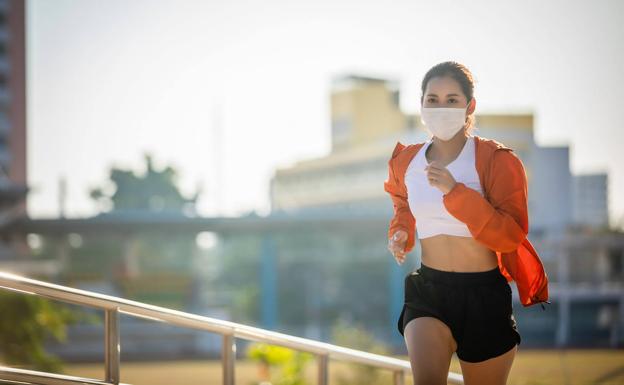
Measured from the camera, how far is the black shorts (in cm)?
343

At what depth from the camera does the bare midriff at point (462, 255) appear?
3.45 metres

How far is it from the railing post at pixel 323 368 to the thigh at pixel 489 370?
106 cm

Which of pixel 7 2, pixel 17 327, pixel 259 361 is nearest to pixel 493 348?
pixel 17 327

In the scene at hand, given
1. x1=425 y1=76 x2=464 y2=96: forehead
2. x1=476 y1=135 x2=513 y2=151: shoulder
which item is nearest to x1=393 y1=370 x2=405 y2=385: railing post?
x1=476 y1=135 x2=513 y2=151: shoulder

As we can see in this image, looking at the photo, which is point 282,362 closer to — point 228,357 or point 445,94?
point 228,357

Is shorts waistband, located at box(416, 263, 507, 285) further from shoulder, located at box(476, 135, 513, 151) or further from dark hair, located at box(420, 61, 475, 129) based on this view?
dark hair, located at box(420, 61, 475, 129)

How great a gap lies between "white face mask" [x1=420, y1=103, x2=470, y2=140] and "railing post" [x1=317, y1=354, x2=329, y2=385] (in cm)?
136

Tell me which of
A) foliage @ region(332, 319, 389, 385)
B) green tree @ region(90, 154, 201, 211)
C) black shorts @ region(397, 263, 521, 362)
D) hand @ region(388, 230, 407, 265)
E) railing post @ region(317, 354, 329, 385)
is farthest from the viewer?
green tree @ region(90, 154, 201, 211)

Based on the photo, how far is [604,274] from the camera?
163ft

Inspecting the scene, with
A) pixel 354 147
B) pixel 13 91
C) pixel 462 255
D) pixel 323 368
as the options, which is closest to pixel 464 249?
pixel 462 255

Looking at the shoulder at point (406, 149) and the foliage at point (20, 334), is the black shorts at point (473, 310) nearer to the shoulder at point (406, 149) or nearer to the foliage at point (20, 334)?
the shoulder at point (406, 149)

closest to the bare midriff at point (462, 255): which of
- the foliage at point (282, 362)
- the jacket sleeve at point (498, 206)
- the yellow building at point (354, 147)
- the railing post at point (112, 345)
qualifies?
the jacket sleeve at point (498, 206)

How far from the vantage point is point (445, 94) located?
3.54 meters

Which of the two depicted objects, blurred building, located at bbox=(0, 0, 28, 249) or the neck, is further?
blurred building, located at bbox=(0, 0, 28, 249)
